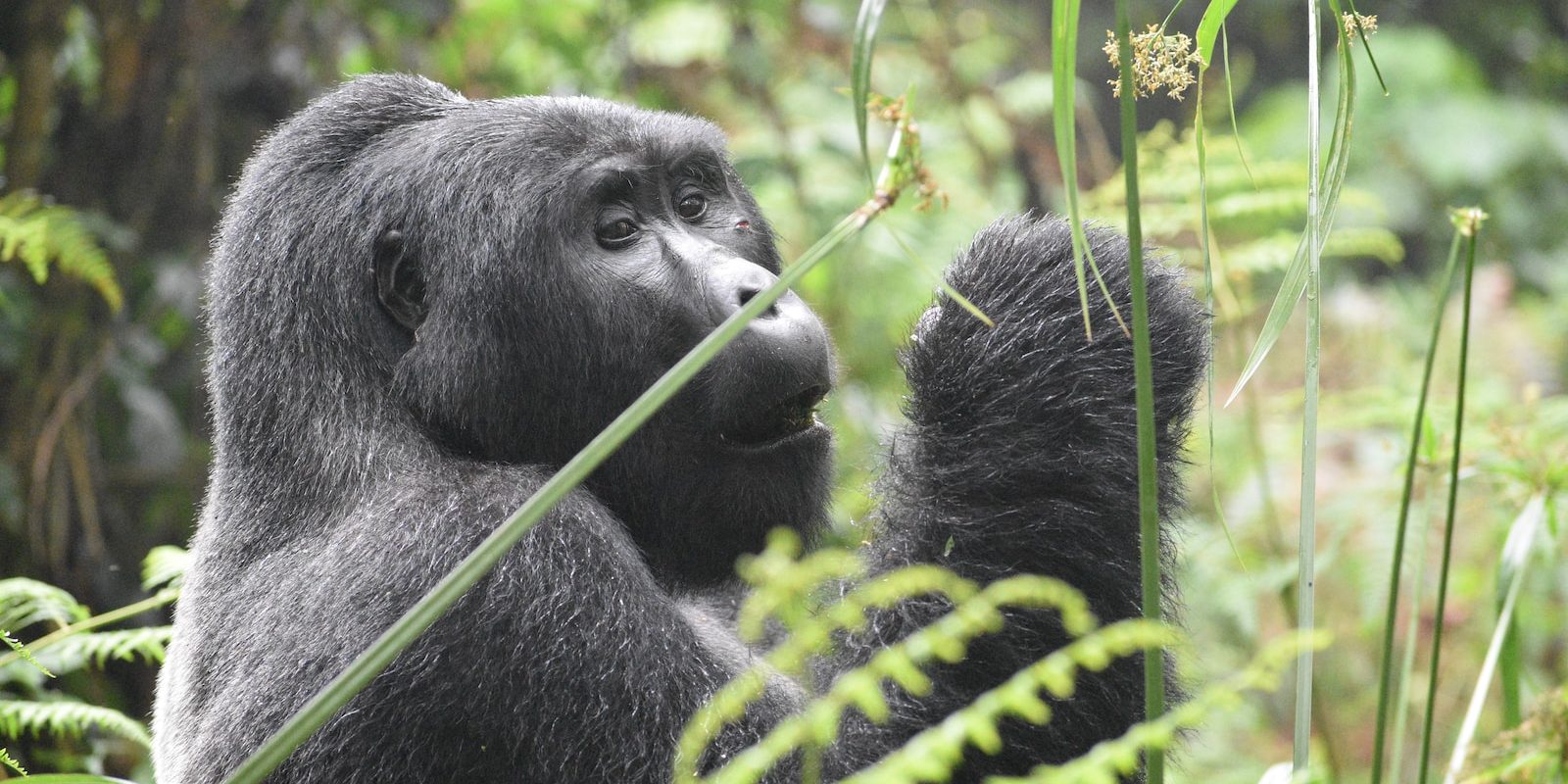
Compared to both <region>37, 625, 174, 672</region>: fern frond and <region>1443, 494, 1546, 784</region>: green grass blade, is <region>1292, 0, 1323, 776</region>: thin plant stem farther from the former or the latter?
<region>37, 625, 174, 672</region>: fern frond

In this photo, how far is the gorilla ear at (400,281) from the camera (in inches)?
92.0

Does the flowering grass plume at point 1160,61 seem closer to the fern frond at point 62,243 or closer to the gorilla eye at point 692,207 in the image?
the gorilla eye at point 692,207

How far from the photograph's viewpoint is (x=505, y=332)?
2285mm

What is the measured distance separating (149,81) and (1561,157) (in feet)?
26.8

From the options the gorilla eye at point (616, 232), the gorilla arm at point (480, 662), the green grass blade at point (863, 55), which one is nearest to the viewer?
the green grass blade at point (863, 55)

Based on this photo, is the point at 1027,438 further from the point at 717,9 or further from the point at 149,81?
the point at 717,9

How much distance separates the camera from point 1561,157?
28.5 ft

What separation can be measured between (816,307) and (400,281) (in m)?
3.01

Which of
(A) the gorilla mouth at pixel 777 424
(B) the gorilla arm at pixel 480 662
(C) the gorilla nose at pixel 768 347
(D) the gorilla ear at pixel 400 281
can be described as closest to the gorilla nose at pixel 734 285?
(C) the gorilla nose at pixel 768 347

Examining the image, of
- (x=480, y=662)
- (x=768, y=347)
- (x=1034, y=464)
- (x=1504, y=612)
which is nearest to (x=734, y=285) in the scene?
(x=768, y=347)

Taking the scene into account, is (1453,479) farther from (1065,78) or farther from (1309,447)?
(1065,78)

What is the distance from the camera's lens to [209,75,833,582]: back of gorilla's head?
2.24 meters

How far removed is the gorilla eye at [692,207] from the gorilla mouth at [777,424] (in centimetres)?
46

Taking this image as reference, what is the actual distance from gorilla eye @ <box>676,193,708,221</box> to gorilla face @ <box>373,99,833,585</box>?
0.13m
